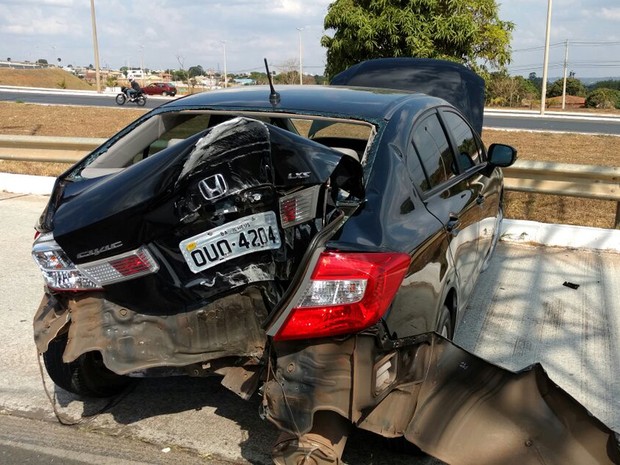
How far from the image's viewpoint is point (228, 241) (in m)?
2.38

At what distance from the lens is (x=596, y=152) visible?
12719mm

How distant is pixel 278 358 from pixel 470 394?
79cm

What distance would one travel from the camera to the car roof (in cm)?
322

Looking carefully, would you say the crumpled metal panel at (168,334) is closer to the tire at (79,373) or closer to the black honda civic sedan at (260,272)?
the black honda civic sedan at (260,272)

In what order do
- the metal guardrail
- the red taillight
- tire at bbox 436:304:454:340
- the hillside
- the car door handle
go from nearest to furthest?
1. the red taillight
2. tire at bbox 436:304:454:340
3. the car door handle
4. the metal guardrail
5. the hillside

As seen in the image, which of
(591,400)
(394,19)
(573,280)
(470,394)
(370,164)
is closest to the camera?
(470,394)

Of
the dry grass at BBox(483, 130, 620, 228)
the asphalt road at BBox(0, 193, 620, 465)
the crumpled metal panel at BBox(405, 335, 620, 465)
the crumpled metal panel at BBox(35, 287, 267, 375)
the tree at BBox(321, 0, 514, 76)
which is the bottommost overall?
the asphalt road at BBox(0, 193, 620, 465)

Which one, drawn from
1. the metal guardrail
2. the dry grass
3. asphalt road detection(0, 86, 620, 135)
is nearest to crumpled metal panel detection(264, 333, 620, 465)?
the metal guardrail

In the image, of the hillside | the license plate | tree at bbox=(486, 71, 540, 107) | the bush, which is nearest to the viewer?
the license plate

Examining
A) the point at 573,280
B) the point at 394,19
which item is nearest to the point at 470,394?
the point at 573,280

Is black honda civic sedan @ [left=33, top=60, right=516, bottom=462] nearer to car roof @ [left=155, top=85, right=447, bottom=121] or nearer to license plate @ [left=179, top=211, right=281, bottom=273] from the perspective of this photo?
license plate @ [left=179, top=211, right=281, bottom=273]

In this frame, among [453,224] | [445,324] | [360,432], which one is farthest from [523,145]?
[360,432]

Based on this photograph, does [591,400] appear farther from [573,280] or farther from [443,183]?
[573,280]

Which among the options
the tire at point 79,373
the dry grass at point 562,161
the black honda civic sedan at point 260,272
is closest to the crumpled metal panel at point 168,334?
the black honda civic sedan at point 260,272
